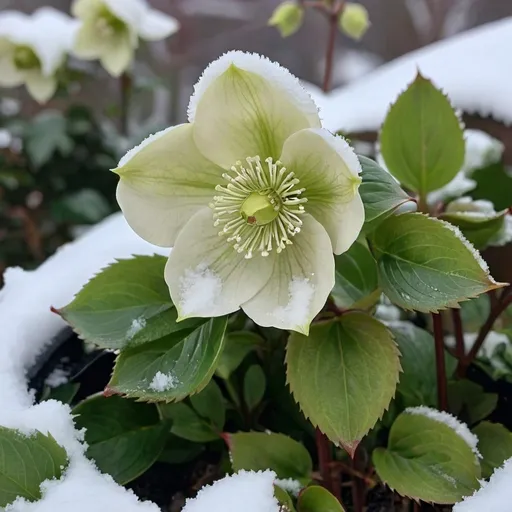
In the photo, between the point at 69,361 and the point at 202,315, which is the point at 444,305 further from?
the point at 69,361

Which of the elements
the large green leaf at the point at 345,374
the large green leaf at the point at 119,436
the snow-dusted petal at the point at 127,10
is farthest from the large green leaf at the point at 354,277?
the snow-dusted petal at the point at 127,10

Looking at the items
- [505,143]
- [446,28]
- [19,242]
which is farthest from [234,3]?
[505,143]

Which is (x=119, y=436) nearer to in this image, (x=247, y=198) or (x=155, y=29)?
(x=247, y=198)

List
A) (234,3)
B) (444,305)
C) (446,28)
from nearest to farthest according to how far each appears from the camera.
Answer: (444,305)
(446,28)
(234,3)

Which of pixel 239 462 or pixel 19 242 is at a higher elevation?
pixel 239 462

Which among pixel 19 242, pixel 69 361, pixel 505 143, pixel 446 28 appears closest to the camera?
pixel 69 361

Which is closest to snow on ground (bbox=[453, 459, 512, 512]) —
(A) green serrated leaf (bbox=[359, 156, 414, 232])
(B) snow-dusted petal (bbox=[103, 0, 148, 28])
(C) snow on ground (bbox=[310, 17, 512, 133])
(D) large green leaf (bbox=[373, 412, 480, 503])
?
(D) large green leaf (bbox=[373, 412, 480, 503])

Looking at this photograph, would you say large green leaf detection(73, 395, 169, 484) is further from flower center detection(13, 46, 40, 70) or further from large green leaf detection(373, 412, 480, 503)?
flower center detection(13, 46, 40, 70)
